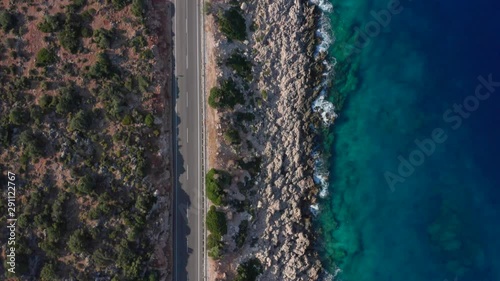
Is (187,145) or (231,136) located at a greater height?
(231,136)

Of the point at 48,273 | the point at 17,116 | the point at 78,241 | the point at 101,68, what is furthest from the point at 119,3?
the point at 48,273

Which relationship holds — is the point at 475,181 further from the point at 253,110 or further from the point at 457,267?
the point at 253,110

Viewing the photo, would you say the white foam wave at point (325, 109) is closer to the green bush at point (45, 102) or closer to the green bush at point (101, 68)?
the green bush at point (101, 68)

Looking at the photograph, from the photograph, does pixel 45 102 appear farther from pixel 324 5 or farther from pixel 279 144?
pixel 324 5

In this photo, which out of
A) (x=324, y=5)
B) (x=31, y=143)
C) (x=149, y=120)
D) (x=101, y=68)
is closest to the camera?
(x=31, y=143)

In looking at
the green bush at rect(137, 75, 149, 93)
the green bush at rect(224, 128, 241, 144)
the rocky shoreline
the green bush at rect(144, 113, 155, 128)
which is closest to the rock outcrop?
the rocky shoreline

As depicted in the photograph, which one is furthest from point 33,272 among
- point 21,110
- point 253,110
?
point 253,110

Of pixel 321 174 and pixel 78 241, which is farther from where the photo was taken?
pixel 321 174
